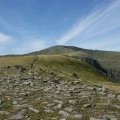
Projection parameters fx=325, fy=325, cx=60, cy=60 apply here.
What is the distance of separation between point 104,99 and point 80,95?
1825mm

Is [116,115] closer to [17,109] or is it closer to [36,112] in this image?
[36,112]

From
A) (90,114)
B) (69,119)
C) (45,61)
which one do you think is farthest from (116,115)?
(45,61)

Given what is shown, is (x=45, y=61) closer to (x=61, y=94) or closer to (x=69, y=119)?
(x=61, y=94)

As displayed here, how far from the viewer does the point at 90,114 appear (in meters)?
15.5

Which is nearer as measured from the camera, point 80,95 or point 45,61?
point 80,95

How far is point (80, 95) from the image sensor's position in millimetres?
19906

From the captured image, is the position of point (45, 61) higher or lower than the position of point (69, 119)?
higher

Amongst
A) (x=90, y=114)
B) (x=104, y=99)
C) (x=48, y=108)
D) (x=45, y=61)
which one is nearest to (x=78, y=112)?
(x=90, y=114)

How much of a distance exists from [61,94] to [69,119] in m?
A: 5.77

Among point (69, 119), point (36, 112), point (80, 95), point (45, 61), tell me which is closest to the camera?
point (69, 119)

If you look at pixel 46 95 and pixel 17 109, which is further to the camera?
pixel 46 95

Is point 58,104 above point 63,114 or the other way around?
above

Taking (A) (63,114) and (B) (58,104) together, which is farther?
(B) (58,104)

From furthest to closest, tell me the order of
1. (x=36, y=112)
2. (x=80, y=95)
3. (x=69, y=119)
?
(x=80, y=95), (x=36, y=112), (x=69, y=119)
